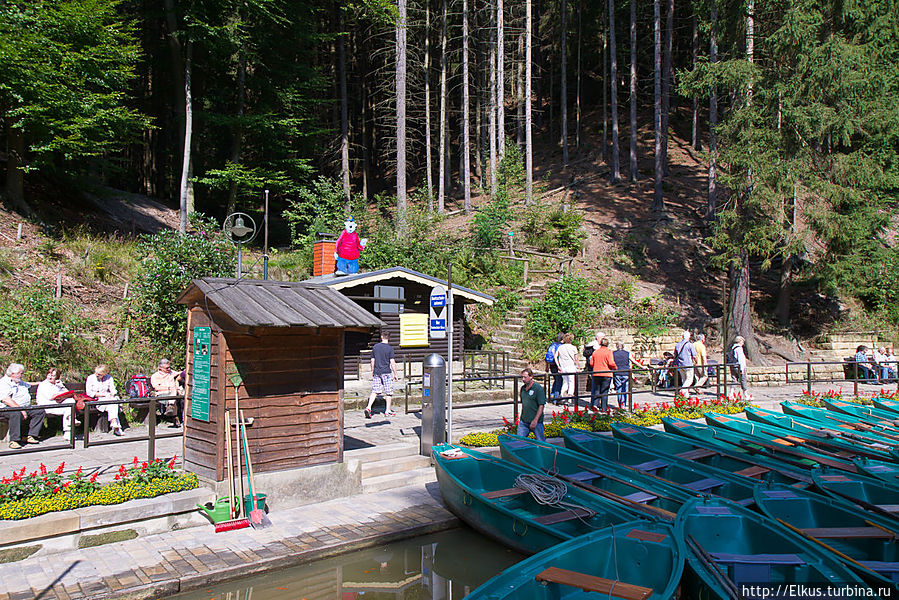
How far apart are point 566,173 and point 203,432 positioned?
36.3m

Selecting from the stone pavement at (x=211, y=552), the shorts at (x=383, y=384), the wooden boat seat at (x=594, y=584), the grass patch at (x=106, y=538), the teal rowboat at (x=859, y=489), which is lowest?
the stone pavement at (x=211, y=552)

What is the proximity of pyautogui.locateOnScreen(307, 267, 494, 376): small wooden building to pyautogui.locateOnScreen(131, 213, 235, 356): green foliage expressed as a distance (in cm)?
371

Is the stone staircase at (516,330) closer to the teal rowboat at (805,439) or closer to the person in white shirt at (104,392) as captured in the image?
the teal rowboat at (805,439)

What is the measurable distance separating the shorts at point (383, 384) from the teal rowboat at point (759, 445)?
5726mm

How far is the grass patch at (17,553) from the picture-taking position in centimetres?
594

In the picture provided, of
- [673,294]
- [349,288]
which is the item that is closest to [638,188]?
[673,294]

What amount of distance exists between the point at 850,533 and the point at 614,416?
6657 millimetres

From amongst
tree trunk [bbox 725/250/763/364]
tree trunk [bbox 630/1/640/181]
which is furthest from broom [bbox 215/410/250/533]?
tree trunk [bbox 630/1/640/181]

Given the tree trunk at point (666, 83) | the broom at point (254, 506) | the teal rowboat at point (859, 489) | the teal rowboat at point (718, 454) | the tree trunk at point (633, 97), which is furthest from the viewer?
the tree trunk at point (633, 97)

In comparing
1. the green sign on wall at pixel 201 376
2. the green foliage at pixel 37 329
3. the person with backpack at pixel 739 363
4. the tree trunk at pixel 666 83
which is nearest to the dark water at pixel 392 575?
the green sign on wall at pixel 201 376

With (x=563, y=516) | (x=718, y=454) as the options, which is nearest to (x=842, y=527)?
Answer: (x=718, y=454)

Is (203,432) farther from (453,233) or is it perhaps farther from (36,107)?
(453,233)

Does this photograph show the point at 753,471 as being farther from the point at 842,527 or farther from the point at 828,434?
the point at 828,434

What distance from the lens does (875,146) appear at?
2597 cm
